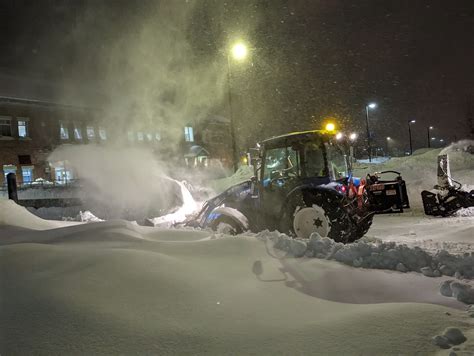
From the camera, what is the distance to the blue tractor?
7.23 meters

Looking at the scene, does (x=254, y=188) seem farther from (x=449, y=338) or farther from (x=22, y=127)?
(x=22, y=127)

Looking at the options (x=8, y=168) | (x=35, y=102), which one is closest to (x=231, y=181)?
(x=8, y=168)

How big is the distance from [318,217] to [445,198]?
22.2 feet

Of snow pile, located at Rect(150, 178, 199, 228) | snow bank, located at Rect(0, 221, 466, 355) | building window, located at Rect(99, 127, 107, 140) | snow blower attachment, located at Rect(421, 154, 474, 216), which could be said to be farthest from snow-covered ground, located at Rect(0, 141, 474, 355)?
building window, located at Rect(99, 127, 107, 140)

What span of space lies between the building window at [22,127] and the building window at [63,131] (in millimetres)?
2904

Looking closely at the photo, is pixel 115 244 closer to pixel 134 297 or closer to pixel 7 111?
pixel 134 297

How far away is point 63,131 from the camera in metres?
34.8

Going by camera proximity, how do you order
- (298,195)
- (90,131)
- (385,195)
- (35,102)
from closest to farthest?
(298,195)
(385,195)
(35,102)
(90,131)

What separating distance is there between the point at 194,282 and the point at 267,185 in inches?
173

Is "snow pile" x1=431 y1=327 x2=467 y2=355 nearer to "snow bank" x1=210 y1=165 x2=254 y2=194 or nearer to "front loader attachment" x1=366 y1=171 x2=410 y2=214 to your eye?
"front loader attachment" x1=366 y1=171 x2=410 y2=214

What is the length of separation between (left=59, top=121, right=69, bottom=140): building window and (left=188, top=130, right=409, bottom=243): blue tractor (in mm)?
29915

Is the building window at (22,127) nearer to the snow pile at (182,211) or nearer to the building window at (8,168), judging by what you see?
the building window at (8,168)

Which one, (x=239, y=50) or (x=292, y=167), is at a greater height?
(x=239, y=50)

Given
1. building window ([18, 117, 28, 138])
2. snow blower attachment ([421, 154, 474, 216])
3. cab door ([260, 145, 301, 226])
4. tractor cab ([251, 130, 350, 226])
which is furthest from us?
building window ([18, 117, 28, 138])
